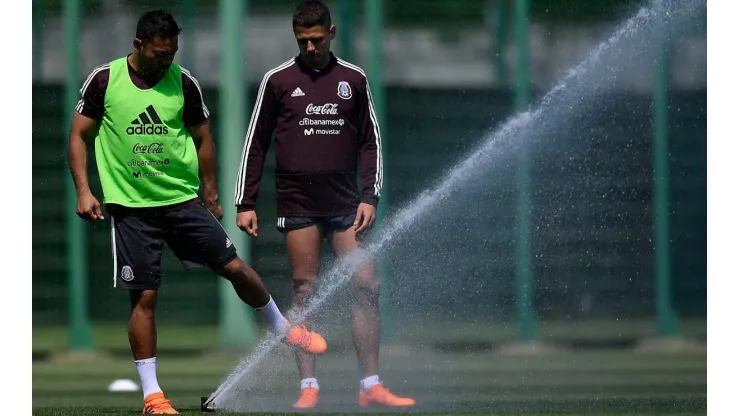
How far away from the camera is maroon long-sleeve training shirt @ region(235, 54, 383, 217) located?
605 centimetres

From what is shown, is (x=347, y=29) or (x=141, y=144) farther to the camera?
(x=347, y=29)

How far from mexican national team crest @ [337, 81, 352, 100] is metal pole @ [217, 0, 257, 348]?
3.73m

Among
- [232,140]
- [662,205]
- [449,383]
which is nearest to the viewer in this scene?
[449,383]

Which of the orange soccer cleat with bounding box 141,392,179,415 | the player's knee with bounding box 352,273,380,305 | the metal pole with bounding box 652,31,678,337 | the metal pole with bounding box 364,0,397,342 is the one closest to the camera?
the orange soccer cleat with bounding box 141,392,179,415

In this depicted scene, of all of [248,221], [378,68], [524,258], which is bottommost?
[524,258]

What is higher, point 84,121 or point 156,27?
point 156,27

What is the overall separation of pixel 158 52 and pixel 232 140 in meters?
4.18

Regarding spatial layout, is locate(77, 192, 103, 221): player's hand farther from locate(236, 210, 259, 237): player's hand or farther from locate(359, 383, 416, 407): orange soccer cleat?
locate(359, 383, 416, 407): orange soccer cleat

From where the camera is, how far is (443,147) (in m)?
10.2

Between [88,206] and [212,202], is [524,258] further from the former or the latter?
[88,206]

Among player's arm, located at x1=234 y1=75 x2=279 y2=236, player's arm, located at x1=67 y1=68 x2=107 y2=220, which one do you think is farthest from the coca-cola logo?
player's arm, located at x1=234 y1=75 x2=279 y2=236

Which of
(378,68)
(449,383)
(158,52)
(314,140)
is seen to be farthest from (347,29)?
(158,52)

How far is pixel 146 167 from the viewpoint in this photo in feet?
18.7

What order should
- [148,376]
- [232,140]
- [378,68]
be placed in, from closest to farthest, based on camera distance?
[148,376] < [232,140] < [378,68]
